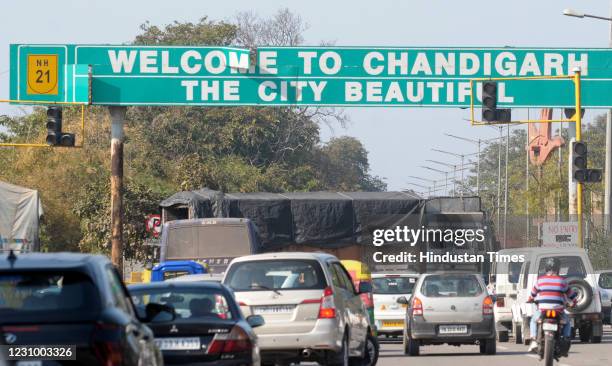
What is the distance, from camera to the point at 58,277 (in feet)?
29.5

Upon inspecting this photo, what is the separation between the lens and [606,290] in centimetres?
3831

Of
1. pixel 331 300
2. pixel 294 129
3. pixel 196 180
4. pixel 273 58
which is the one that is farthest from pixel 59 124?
pixel 294 129

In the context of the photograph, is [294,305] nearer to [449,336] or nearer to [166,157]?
[449,336]

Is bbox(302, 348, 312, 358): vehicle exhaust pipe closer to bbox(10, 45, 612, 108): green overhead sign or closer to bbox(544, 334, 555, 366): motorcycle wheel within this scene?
bbox(544, 334, 555, 366): motorcycle wheel

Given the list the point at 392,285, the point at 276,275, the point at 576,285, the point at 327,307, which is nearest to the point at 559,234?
the point at 392,285

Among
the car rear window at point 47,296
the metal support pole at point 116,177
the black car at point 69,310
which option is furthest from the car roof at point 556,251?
the car rear window at point 47,296

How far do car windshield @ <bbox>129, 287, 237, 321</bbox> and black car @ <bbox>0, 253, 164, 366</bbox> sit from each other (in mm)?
4353

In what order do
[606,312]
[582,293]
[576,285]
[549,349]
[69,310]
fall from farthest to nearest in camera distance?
[606,312] < [582,293] < [576,285] < [549,349] < [69,310]

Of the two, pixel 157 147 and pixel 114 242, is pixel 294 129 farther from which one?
pixel 114 242

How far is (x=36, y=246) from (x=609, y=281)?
16858mm

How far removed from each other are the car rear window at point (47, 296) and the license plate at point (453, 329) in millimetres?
16726

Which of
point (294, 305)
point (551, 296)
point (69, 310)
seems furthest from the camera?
point (551, 296)

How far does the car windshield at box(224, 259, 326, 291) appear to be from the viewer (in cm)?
1733

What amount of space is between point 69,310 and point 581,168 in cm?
2471
